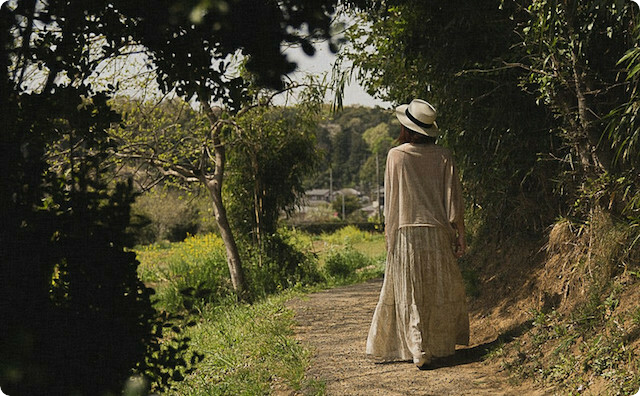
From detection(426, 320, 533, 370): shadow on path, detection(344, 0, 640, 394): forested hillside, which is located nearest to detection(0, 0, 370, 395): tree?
detection(344, 0, 640, 394): forested hillside

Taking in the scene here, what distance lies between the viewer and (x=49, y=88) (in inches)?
114

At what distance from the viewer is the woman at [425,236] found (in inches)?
210

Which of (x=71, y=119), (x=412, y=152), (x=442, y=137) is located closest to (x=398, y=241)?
(x=412, y=152)

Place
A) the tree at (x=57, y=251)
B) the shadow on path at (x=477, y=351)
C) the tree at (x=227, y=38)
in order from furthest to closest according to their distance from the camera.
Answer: the shadow on path at (x=477, y=351)
the tree at (x=227, y=38)
the tree at (x=57, y=251)

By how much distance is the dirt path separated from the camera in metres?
4.77

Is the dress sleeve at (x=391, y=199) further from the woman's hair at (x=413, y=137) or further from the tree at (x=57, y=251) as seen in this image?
the tree at (x=57, y=251)

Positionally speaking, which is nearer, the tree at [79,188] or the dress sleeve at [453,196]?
the tree at [79,188]

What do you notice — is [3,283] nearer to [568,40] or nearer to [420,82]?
[568,40]

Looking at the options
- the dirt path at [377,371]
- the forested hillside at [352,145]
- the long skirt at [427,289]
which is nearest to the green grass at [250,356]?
the dirt path at [377,371]

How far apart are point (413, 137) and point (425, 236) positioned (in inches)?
29.4

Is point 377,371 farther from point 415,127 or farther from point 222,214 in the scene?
point 222,214

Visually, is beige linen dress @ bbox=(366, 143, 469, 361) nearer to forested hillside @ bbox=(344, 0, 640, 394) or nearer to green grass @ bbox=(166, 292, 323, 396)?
forested hillside @ bbox=(344, 0, 640, 394)

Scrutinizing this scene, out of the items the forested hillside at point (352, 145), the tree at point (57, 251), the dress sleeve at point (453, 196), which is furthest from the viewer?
the forested hillside at point (352, 145)

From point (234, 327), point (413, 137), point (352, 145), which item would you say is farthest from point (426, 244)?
point (352, 145)
